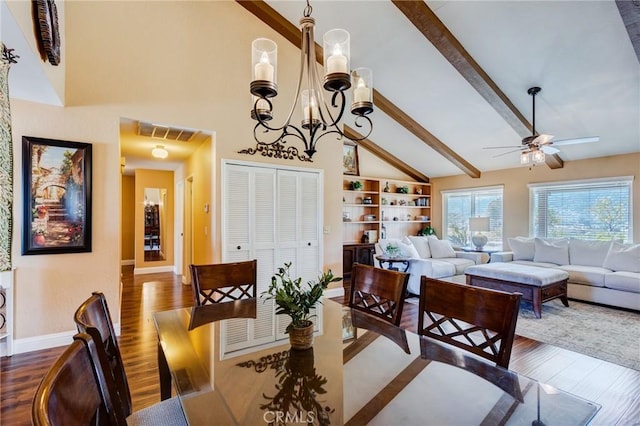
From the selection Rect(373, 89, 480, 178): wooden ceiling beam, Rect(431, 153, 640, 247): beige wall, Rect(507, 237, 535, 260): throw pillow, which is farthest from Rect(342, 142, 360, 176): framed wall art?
Rect(507, 237, 535, 260): throw pillow

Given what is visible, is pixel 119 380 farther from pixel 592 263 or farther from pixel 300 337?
pixel 592 263

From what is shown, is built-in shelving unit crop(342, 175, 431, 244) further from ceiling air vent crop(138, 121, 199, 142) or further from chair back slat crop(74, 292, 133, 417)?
chair back slat crop(74, 292, 133, 417)

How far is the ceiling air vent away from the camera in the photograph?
3775mm

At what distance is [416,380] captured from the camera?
3.56 ft

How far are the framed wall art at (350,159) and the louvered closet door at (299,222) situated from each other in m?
2.34

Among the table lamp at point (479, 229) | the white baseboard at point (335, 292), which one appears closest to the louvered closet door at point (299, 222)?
the white baseboard at point (335, 292)

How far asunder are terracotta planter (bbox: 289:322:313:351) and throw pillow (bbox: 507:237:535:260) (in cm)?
589

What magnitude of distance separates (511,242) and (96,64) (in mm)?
7033

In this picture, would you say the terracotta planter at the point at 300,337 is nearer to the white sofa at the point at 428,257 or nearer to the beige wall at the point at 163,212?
the white sofa at the point at 428,257

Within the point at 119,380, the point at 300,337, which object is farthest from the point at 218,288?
the point at 300,337

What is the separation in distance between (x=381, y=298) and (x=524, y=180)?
6.25m

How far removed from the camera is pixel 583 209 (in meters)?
5.76

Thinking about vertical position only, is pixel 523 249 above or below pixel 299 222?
below

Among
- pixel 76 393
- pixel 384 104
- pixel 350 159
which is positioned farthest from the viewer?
pixel 350 159
